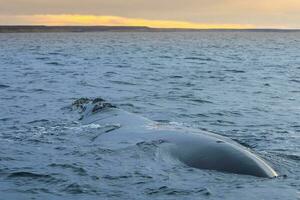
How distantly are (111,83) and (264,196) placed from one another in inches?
997

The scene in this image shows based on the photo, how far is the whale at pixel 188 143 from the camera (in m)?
11.8

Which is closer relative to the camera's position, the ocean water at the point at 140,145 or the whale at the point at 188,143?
the ocean water at the point at 140,145

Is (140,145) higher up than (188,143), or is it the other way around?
(188,143)

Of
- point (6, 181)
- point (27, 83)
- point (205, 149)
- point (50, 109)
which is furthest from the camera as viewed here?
point (27, 83)

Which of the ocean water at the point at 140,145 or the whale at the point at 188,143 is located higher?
the whale at the point at 188,143

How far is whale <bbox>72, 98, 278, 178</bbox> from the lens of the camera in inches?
465

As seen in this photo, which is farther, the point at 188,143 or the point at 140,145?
the point at 140,145

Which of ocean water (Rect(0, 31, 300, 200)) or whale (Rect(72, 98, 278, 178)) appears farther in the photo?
whale (Rect(72, 98, 278, 178))

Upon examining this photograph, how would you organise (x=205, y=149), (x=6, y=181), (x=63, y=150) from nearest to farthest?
1. (x=6, y=181)
2. (x=205, y=149)
3. (x=63, y=150)

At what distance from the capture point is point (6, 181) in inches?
461

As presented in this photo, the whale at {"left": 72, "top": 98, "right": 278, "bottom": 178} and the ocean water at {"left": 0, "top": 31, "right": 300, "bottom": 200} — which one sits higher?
the whale at {"left": 72, "top": 98, "right": 278, "bottom": 178}

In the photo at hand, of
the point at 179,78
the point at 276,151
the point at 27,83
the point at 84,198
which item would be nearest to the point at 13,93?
the point at 27,83

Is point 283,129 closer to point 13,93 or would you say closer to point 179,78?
point 13,93

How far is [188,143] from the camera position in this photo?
1328 centimetres
